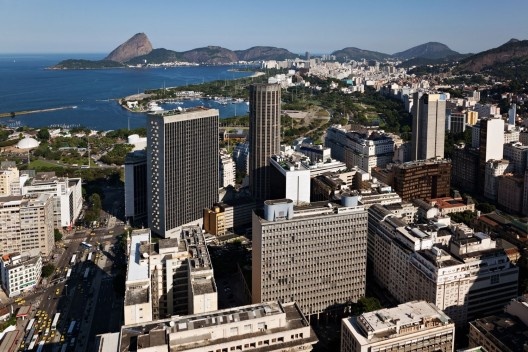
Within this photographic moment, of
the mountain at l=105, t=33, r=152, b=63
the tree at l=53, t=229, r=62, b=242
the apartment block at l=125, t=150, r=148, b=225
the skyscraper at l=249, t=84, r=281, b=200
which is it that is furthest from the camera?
the mountain at l=105, t=33, r=152, b=63

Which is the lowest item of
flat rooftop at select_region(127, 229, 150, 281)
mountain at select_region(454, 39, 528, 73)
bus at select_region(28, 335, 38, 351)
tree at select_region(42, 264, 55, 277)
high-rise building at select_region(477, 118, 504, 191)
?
bus at select_region(28, 335, 38, 351)

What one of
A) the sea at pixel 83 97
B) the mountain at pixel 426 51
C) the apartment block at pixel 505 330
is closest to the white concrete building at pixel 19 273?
the apartment block at pixel 505 330

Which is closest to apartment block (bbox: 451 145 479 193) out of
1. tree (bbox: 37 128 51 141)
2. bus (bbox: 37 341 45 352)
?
bus (bbox: 37 341 45 352)

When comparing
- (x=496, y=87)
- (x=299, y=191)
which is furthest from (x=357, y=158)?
(x=496, y=87)

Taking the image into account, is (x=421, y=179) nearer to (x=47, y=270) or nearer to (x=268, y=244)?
(x=268, y=244)

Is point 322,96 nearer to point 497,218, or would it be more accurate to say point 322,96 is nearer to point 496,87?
point 496,87

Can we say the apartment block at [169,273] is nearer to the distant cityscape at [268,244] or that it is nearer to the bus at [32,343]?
the distant cityscape at [268,244]

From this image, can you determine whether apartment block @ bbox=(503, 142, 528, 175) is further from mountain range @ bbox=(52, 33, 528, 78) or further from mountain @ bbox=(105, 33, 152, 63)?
mountain @ bbox=(105, 33, 152, 63)
